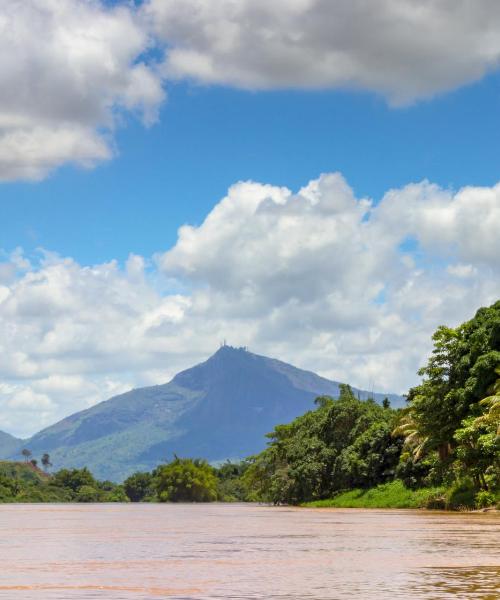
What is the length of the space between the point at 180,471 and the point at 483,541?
489 feet

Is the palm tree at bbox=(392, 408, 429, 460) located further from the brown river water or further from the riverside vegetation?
the brown river water

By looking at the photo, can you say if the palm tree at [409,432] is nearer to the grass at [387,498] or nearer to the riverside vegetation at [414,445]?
the riverside vegetation at [414,445]

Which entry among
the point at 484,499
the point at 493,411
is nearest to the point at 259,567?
the point at 493,411

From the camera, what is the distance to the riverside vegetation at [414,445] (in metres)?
51.6

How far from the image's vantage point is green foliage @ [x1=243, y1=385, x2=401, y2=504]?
7825 centimetres

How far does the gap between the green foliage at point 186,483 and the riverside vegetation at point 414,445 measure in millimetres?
53474

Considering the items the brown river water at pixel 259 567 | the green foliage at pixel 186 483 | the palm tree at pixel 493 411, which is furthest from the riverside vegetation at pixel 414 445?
the green foliage at pixel 186 483

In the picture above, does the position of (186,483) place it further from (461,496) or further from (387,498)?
(461,496)

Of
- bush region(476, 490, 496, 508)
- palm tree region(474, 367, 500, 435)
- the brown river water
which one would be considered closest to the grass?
bush region(476, 490, 496, 508)

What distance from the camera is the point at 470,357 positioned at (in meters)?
54.8

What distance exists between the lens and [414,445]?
69.2m

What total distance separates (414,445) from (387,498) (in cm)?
576

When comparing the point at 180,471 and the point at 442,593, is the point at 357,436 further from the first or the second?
the point at 180,471

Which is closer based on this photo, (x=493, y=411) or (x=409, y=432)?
(x=493, y=411)
